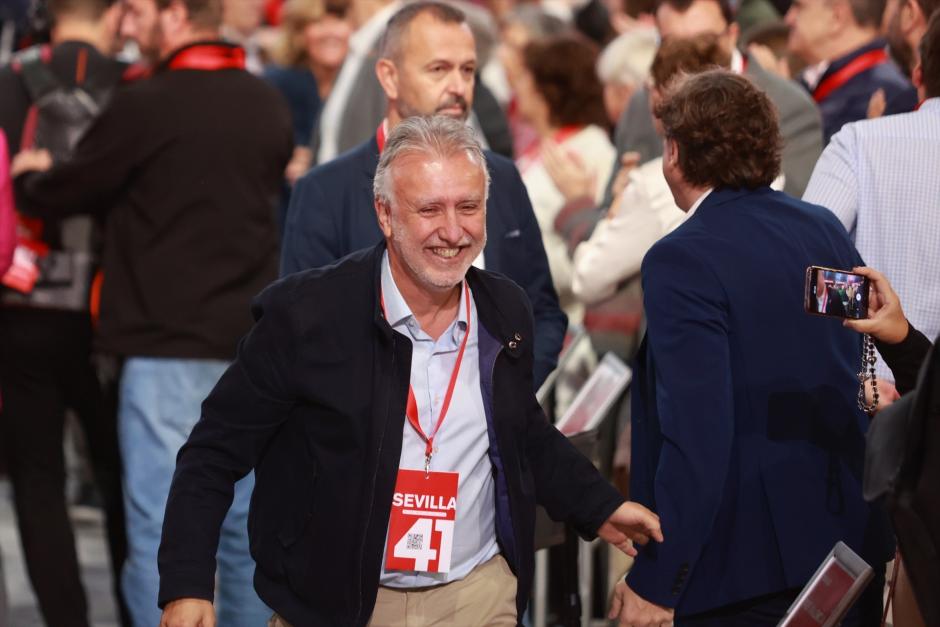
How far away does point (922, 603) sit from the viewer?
266 cm

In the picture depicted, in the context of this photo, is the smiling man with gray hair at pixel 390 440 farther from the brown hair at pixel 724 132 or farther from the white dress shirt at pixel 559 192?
the white dress shirt at pixel 559 192

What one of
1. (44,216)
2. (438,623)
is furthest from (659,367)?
(44,216)

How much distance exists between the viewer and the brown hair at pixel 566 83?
6.70 meters

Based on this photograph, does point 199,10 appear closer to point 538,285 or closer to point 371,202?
point 371,202

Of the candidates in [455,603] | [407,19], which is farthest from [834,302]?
[407,19]

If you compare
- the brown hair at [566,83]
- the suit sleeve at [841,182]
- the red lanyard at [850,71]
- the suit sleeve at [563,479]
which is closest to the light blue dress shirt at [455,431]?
the suit sleeve at [563,479]

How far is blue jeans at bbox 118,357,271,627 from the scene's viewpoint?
17.2 ft

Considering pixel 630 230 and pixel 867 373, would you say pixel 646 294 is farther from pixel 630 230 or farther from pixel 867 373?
pixel 630 230

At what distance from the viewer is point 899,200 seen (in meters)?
4.00

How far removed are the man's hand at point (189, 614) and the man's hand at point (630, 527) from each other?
89 cm

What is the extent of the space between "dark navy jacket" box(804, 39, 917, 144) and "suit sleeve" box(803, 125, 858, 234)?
1259 millimetres

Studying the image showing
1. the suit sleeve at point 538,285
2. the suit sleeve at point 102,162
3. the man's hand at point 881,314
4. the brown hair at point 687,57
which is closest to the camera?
the man's hand at point 881,314

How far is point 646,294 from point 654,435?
345mm

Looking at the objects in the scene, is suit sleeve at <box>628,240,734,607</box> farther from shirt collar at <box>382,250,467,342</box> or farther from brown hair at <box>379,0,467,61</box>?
brown hair at <box>379,0,467,61</box>
